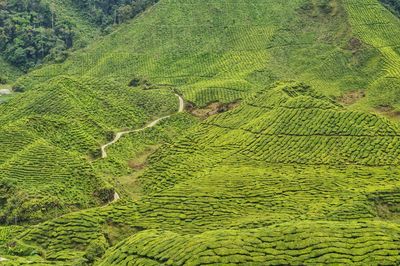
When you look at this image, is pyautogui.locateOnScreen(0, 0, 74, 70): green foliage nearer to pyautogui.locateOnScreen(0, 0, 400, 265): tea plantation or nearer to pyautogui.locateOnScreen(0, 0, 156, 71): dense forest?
pyautogui.locateOnScreen(0, 0, 156, 71): dense forest

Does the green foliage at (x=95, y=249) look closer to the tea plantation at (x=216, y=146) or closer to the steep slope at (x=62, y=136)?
the tea plantation at (x=216, y=146)

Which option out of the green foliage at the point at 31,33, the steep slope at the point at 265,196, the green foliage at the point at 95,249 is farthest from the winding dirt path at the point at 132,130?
the green foliage at the point at 31,33

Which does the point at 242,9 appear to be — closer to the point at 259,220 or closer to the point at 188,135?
the point at 188,135

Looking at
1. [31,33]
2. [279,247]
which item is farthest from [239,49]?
[279,247]

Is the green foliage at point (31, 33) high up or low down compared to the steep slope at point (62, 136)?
down

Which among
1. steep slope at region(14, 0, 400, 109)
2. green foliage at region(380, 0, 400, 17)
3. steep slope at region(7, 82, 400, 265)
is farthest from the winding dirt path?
green foliage at region(380, 0, 400, 17)
